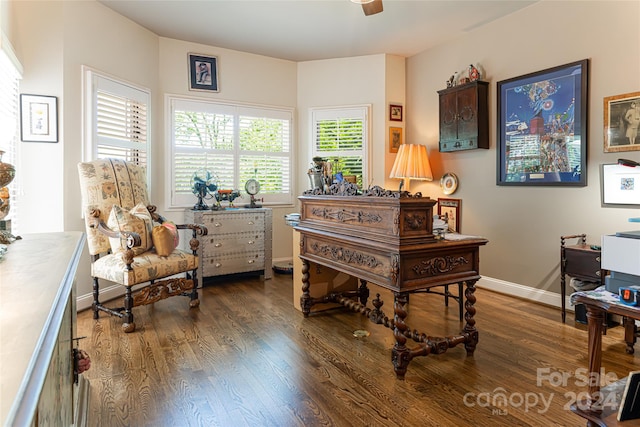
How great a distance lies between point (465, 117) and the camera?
438 cm

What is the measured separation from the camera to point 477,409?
199 cm

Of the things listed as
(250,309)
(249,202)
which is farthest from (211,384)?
(249,202)

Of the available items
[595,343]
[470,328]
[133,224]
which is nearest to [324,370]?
[470,328]

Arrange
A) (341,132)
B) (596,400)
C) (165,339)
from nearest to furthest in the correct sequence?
(596,400) → (165,339) → (341,132)

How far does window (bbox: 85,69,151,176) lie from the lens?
3766 millimetres

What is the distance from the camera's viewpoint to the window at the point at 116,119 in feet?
12.4

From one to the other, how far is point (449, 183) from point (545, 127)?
1292 millimetres

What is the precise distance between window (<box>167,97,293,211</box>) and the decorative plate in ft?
7.09

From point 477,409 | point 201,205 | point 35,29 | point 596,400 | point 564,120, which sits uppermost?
point 35,29

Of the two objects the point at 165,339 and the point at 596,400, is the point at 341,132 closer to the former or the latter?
the point at 165,339

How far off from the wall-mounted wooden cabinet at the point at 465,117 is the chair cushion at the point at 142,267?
Result: 323 centimetres

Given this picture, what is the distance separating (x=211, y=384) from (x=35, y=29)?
3.44 meters

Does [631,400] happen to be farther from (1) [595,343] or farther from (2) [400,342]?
(2) [400,342]

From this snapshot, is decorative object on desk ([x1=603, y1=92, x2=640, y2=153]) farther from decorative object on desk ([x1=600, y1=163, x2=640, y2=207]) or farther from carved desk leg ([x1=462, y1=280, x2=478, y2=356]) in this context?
carved desk leg ([x1=462, y1=280, x2=478, y2=356])
